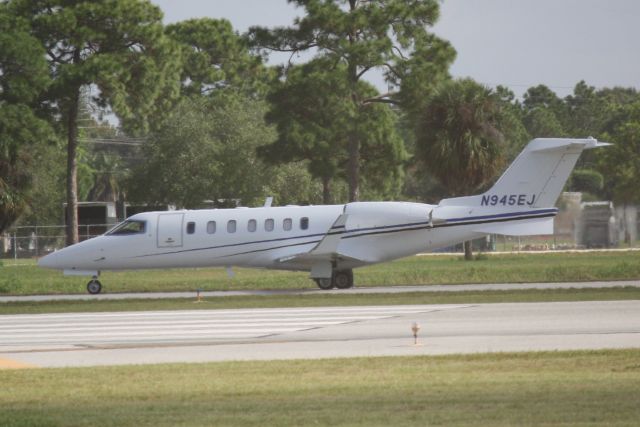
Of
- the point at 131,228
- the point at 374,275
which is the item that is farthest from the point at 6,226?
the point at 374,275

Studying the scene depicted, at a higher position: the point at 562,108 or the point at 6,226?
the point at 562,108

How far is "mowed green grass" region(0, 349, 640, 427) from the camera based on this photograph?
13242mm

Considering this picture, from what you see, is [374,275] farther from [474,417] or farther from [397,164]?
[474,417]

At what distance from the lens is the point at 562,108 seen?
150m

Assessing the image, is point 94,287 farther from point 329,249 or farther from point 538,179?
point 538,179

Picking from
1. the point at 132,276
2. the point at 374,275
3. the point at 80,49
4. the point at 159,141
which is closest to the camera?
the point at 374,275

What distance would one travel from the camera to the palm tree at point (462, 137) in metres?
54.9

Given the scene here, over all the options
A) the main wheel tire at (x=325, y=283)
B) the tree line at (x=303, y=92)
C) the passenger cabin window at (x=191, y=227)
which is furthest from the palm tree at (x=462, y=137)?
the passenger cabin window at (x=191, y=227)

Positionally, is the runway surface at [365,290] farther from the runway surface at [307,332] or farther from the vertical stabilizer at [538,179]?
the runway surface at [307,332]

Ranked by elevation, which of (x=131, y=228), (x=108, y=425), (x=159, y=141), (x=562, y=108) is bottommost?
(x=108, y=425)

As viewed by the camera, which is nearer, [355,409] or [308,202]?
[355,409]

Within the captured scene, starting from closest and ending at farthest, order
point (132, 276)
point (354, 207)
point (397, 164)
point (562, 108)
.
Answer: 1. point (354, 207)
2. point (132, 276)
3. point (397, 164)
4. point (562, 108)

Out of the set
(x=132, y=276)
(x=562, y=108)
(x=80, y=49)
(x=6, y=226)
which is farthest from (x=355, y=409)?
(x=562, y=108)

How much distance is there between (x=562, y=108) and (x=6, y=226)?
107 metres
